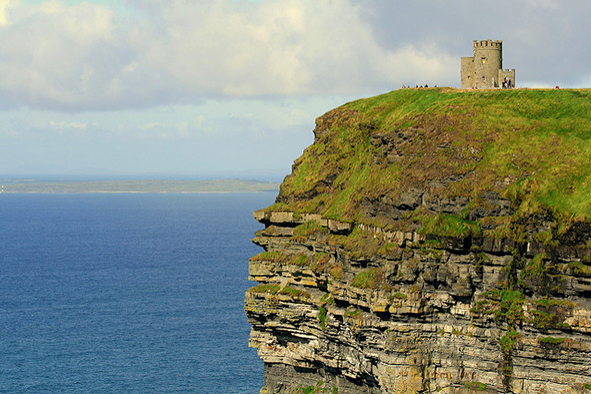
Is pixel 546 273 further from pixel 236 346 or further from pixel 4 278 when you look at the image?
pixel 4 278

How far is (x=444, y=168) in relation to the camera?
64312mm

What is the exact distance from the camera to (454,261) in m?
61.6

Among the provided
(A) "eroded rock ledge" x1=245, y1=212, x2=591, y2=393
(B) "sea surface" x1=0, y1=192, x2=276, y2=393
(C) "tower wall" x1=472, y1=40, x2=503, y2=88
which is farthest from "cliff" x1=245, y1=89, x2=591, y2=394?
(B) "sea surface" x1=0, y1=192, x2=276, y2=393

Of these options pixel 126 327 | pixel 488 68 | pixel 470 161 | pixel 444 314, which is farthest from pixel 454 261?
pixel 126 327

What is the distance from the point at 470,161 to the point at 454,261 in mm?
7402

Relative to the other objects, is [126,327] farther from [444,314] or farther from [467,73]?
[444,314]

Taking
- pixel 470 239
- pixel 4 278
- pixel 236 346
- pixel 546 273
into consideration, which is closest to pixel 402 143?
pixel 470 239

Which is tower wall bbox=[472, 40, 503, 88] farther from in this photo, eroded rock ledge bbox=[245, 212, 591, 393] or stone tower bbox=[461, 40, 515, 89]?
eroded rock ledge bbox=[245, 212, 591, 393]

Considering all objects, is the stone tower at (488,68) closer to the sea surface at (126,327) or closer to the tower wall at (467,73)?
the tower wall at (467,73)

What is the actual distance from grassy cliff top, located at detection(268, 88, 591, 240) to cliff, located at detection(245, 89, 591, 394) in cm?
13

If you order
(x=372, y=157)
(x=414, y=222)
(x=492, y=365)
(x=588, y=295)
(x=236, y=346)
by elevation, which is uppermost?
(x=372, y=157)

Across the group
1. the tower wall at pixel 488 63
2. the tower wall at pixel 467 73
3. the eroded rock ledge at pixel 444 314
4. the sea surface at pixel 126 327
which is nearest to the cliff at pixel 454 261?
the eroded rock ledge at pixel 444 314

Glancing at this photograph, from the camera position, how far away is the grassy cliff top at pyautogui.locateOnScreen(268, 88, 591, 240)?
6062cm

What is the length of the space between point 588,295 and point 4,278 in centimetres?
12111
